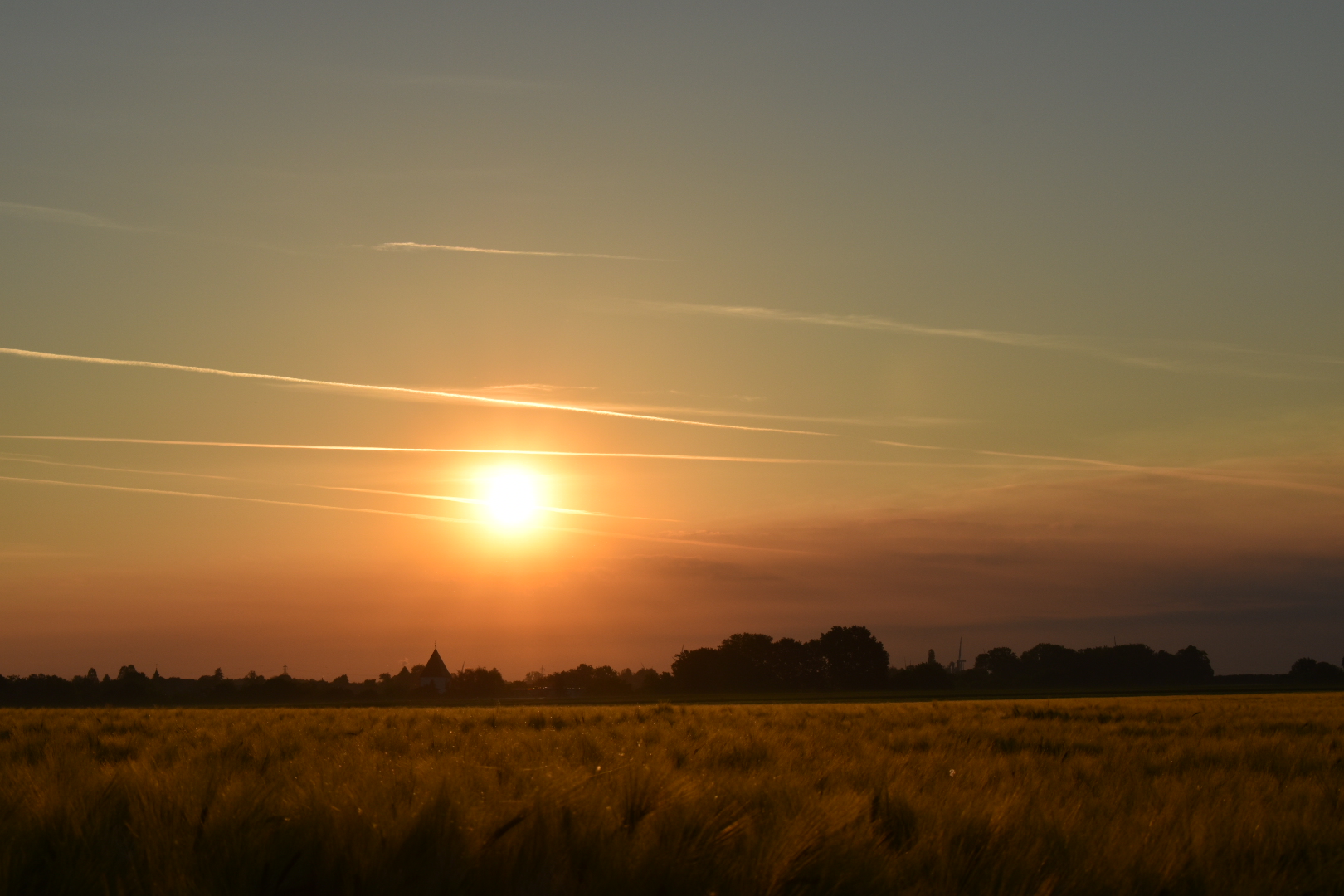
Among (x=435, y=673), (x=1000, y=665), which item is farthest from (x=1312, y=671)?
(x=435, y=673)

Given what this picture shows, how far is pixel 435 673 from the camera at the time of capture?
177 meters

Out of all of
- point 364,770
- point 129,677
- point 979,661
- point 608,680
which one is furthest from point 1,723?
point 979,661

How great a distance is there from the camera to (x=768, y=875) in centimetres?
366

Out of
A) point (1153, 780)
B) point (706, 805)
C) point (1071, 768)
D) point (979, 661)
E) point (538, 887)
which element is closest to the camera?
point (538, 887)

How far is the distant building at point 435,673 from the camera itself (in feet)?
558

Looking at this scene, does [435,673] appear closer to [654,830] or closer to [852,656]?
[852,656]

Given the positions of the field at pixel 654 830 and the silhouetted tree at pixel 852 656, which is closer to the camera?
the field at pixel 654 830

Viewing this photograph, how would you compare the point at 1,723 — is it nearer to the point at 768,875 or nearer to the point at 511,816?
the point at 511,816

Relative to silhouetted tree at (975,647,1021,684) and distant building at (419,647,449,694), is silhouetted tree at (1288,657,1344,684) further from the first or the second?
distant building at (419,647,449,694)

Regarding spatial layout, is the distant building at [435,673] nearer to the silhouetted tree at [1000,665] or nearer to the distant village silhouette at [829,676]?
the distant village silhouette at [829,676]

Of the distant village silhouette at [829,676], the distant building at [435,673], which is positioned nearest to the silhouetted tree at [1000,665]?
the distant village silhouette at [829,676]

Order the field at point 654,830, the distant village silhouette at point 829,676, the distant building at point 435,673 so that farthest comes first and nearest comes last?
1. the distant building at point 435,673
2. the distant village silhouette at point 829,676
3. the field at point 654,830

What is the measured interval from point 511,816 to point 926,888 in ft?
5.46

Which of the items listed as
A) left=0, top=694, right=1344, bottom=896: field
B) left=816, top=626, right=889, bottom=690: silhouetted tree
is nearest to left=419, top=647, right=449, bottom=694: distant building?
left=816, top=626, right=889, bottom=690: silhouetted tree
